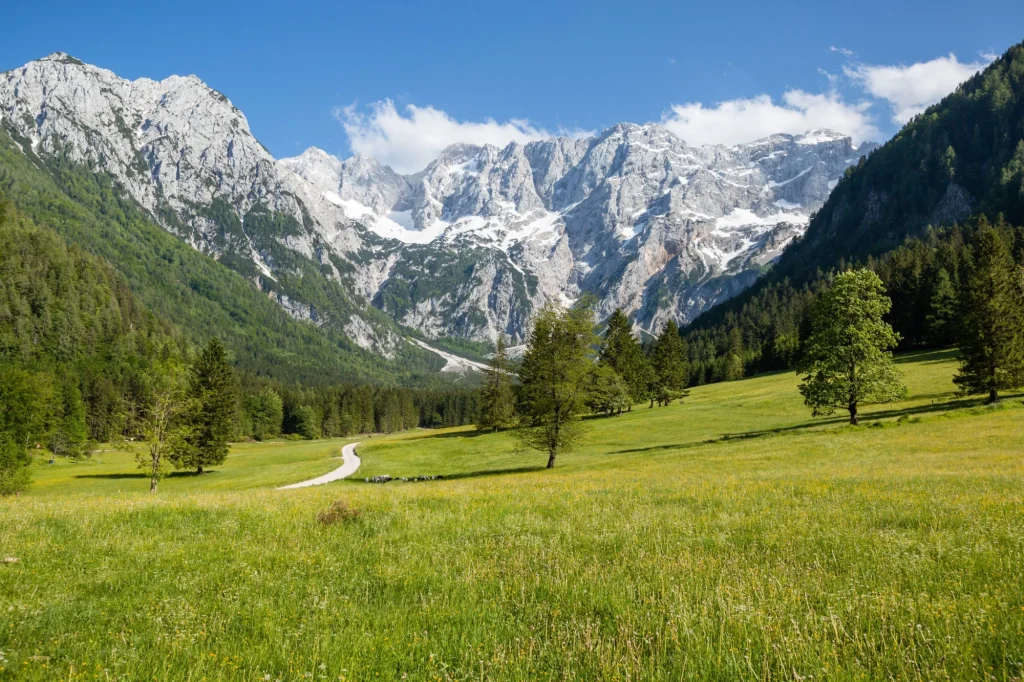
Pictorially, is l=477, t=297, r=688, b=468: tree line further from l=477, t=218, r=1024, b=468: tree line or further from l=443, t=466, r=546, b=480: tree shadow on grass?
l=443, t=466, r=546, b=480: tree shadow on grass

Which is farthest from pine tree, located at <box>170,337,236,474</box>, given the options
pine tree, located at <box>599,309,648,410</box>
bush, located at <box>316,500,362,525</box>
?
bush, located at <box>316,500,362,525</box>

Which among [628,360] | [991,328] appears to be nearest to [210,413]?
[628,360]

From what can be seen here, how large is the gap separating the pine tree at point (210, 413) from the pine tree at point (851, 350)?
6916 centimetres

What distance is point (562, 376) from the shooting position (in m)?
46.0

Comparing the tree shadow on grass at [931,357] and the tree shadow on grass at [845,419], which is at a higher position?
the tree shadow on grass at [931,357]

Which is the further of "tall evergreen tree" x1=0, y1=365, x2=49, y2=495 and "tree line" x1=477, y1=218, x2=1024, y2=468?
"tall evergreen tree" x1=0, y1=365, x2=49, y2=495

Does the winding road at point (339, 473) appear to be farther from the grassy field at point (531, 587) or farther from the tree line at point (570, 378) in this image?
the grassy field at point (531, 587)

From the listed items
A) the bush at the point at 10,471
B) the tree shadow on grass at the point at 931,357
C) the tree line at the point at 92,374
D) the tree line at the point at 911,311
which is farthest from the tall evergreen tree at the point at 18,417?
the tree shadow on grass at the point at 931,357

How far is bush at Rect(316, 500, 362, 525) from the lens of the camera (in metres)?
13.4

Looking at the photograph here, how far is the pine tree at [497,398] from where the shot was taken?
91.8m

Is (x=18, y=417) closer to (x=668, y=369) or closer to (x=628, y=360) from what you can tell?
(x=628, y=360)

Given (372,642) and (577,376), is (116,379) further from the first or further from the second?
(372,642)

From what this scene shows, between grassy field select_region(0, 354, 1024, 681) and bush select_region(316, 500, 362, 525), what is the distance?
227 mm

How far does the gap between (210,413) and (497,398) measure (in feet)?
144
